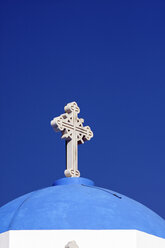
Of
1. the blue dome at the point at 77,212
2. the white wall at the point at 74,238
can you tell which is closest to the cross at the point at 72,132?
the blue dome at the point at 77,212

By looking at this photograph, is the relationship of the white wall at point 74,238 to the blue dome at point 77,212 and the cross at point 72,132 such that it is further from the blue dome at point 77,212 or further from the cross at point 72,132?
the cross at point 72,132

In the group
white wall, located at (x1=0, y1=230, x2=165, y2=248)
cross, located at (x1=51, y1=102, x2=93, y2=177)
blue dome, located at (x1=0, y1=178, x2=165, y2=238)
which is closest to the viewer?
white wall, located at (x1=0, y1=230, x2=165, y2=248)

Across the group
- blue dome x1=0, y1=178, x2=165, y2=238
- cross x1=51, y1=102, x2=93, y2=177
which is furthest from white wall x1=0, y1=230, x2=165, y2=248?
cross x1=51, y1=102, x2=93, y2=177

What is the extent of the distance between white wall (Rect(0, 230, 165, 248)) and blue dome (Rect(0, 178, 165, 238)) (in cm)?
30

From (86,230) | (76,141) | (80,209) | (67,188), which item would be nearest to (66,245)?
(86,230)

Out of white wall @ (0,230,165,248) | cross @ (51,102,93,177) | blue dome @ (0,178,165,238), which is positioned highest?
cross @ (51,102,93,177)

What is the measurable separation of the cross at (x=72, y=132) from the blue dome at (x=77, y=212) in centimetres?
66

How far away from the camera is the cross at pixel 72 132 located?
1375 cm

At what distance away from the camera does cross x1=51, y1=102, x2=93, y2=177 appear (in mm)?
13750

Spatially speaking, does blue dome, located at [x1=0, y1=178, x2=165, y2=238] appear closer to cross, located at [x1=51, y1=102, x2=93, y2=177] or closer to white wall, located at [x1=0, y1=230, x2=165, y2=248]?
white wall, located at [x1=0, y1=230, x2=165, y2=248]

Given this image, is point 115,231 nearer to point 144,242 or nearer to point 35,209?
point 144,242

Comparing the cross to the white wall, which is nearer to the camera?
the white wall

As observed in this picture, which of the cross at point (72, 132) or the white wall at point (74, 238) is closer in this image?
the white wall at point (74, 238)

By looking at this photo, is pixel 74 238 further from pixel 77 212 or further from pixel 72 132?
pixel 72 132
